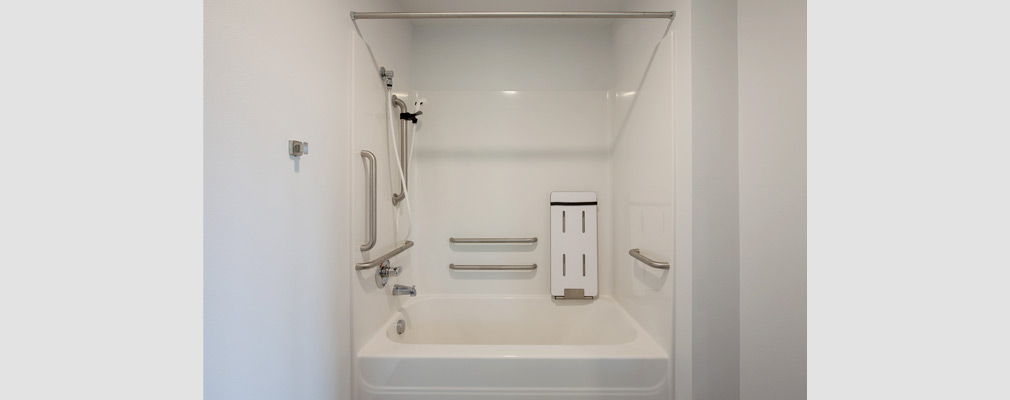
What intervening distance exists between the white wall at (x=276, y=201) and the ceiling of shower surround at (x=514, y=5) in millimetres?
714

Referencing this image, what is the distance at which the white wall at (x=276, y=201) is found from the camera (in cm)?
72

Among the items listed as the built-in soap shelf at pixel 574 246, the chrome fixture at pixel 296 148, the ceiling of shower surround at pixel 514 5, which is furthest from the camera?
the built-in soap shelf at pixel 574 246

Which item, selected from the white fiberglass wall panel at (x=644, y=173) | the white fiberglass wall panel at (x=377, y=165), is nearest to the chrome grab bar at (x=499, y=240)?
the white fiberglass wall panel at (x=377, y=165)

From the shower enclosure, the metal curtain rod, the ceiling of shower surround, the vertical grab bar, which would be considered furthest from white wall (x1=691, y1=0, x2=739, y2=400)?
the vertical grab bar

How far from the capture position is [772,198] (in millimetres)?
1134

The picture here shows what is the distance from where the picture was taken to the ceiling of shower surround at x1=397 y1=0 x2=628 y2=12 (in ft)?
6.18

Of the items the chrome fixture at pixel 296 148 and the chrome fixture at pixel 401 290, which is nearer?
the chrome fixture at pixel 296 148

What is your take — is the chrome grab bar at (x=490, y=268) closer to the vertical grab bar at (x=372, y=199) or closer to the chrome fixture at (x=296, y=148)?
the vertical grab bar at (x=372, y=199)

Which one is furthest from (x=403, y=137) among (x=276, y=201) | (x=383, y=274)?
(x=276, y=201)

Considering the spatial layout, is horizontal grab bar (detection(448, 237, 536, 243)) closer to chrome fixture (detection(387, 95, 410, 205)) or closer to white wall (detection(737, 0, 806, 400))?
chrome fixture (detection(387, 95, 410, 205))

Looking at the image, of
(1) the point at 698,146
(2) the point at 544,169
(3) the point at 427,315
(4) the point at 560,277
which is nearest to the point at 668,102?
(1) the point at 698,146

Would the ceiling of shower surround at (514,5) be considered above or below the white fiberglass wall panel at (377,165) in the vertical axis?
above

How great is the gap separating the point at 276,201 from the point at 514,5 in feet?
5.16

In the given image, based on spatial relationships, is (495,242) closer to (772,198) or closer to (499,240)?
(499,240)
